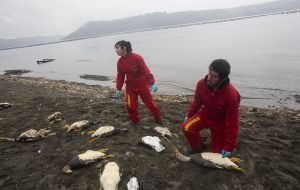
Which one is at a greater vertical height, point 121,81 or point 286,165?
point 121,81

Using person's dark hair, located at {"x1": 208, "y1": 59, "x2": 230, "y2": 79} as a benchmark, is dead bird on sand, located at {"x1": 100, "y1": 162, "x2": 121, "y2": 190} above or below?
below

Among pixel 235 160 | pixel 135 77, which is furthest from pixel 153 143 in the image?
pixel 135 77

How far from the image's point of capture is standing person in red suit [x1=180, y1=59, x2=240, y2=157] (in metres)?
4.00

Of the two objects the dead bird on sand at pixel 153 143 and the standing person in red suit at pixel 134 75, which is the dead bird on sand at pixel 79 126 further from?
the dead bird on sand at pixel 153 143

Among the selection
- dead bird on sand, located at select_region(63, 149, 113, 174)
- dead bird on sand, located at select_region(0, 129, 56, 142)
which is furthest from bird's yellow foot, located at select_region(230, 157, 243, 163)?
dead bird on sand, located at select_region(0, 129, 56, 142)

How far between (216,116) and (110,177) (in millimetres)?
2284

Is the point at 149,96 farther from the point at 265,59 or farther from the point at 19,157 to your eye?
the point at 265,59

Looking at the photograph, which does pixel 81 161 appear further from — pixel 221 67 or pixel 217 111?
pixel 221 67

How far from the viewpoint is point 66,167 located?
4.66 metres

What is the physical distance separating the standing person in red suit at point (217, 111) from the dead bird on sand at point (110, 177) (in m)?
1.60

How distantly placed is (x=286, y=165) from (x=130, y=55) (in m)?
4.31

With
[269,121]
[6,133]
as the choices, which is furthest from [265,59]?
[6,133]

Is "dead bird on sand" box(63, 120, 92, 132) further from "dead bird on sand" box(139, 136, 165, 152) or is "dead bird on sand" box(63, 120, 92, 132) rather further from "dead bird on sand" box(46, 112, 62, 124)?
"dead bird on sand" box(139, 136, 165, 152)

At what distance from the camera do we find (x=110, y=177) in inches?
165
